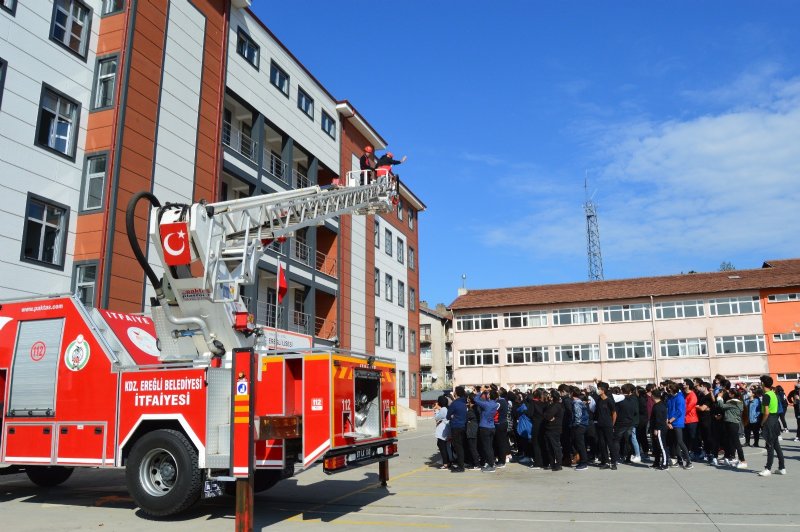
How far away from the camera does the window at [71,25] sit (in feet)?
61.3

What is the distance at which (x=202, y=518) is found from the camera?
866 cm

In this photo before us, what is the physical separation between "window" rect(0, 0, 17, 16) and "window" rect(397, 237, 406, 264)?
30.6m

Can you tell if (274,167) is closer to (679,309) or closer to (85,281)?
(85,281)

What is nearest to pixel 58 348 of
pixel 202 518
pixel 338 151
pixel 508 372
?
pixel 202 518

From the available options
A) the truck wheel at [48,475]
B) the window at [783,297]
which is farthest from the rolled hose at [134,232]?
the window at [783,297]

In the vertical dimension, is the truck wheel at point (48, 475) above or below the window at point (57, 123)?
below

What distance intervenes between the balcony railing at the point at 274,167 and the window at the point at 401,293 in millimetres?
16667

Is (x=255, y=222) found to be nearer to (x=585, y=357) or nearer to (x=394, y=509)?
(x=394, y=509)

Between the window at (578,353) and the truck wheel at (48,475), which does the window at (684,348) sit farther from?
the truck wheel at (48,475)

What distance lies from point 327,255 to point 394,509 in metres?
25.4

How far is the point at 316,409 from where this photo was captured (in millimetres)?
8352

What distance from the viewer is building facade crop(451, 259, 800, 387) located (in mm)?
48594

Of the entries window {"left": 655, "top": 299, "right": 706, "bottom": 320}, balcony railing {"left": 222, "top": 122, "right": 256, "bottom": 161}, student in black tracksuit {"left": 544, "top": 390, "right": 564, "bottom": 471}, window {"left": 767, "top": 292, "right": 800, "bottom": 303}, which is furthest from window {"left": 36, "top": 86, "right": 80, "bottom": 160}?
window {"left": 767, "top": 292, "right": 800, "bottom": 303}

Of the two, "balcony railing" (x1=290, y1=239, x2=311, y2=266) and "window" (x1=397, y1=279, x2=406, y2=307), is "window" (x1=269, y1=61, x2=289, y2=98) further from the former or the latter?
"window" (x1=397, y1=279, x2=406, y2=307)
